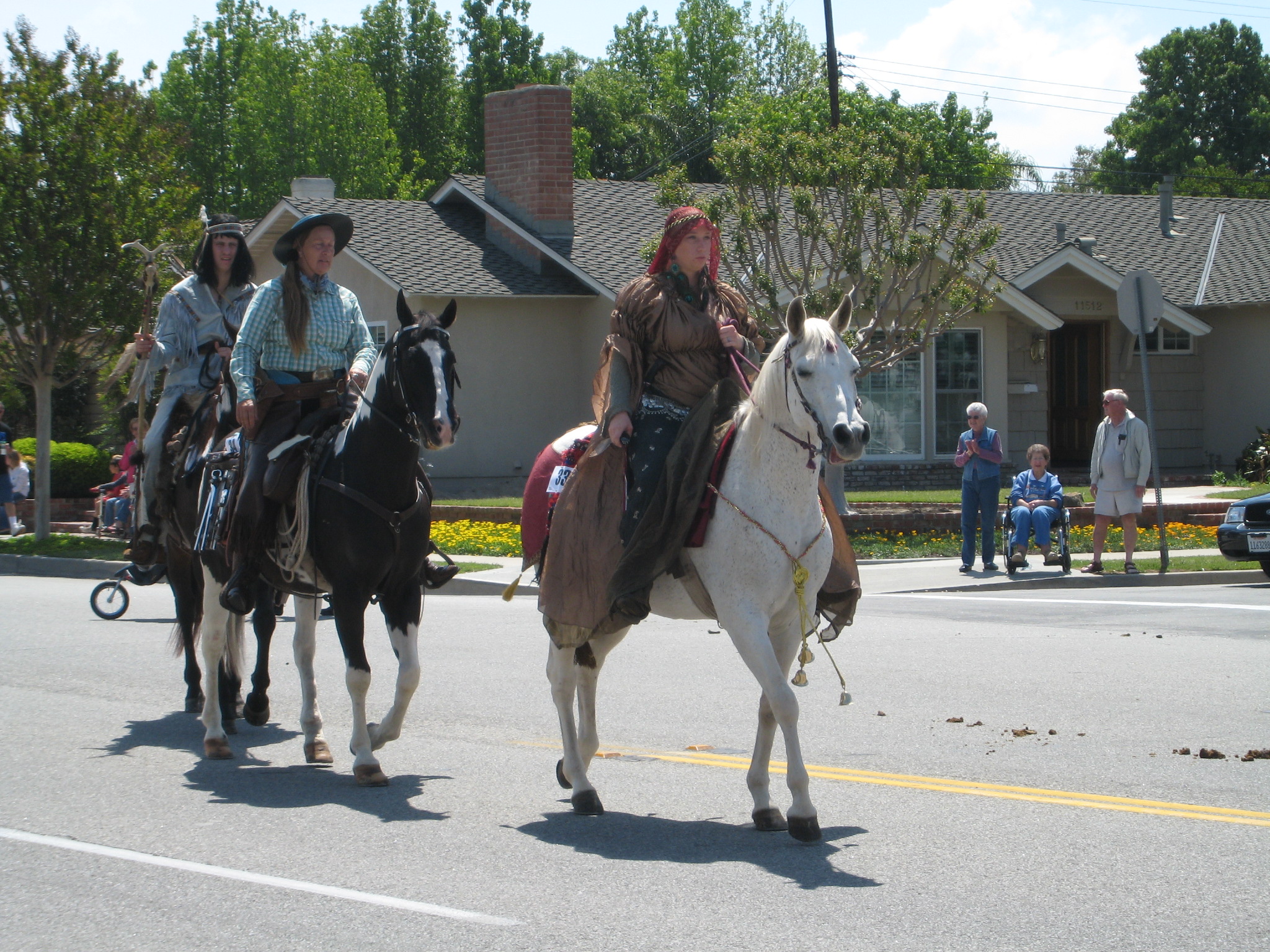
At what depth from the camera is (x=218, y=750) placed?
824 cm

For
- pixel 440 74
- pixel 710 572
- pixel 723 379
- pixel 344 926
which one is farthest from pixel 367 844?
pixel 440 74

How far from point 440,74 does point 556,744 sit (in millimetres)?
71128

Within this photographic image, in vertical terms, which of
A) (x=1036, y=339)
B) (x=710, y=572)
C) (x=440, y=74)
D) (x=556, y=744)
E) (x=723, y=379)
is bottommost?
(x=556, y=744)

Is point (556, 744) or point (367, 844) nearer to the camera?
point (367, 844)

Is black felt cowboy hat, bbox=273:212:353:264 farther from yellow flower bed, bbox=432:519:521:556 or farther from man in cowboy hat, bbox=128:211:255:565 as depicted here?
yellow flower bed, bbox=432:519:521:556

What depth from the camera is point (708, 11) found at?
7950 centimetres

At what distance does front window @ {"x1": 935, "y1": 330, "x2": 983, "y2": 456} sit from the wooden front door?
2605 mm

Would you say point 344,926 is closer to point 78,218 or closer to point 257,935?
point 257,935

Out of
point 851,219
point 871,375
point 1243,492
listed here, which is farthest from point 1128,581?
point 871,375

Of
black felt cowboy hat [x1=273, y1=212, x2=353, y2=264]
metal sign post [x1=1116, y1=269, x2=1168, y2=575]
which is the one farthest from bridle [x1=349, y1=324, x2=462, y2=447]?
metal sign post [x1=1116, y1=269, x2=1168, y2=575]

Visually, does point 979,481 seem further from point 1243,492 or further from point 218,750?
point 218,750

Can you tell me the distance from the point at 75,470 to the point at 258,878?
25.2 metres

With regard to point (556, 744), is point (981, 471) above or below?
above

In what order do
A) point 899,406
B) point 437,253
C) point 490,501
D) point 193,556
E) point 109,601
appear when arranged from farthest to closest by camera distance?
point 437,253
point 899,406
point 490,501
point 109,601
point 193,556
